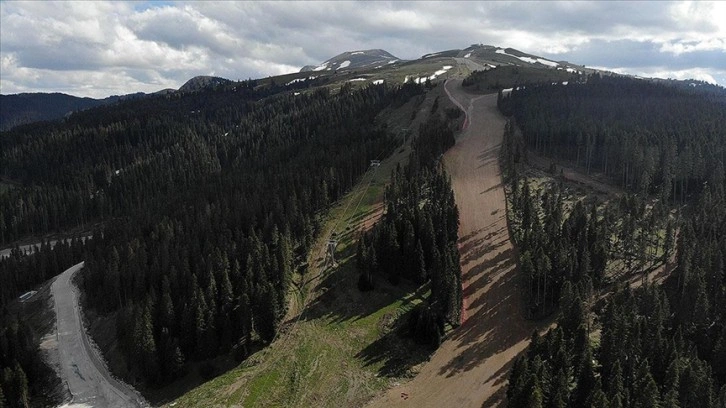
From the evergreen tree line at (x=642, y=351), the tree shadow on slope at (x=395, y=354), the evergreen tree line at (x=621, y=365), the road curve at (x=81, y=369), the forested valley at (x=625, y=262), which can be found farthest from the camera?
the road curve at (x=81, y=369)

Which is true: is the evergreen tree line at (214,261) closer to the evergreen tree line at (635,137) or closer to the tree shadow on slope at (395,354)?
the tree shadow on slope at (395,354)

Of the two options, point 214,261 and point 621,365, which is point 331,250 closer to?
point 214,261

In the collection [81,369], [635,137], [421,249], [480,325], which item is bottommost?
[81,369]

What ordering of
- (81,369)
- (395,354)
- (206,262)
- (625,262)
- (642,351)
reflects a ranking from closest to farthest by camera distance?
(642,351), (395,354), (81,369), (625,262), (206,262)

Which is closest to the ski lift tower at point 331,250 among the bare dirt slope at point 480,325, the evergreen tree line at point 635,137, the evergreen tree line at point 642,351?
the bare dirt slope at point 480,325

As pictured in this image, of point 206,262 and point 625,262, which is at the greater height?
point 206,262

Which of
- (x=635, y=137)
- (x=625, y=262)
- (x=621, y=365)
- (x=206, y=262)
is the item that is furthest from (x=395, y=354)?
(x=635, y=137)

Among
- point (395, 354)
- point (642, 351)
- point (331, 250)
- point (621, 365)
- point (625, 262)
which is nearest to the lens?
point (621, 365)
